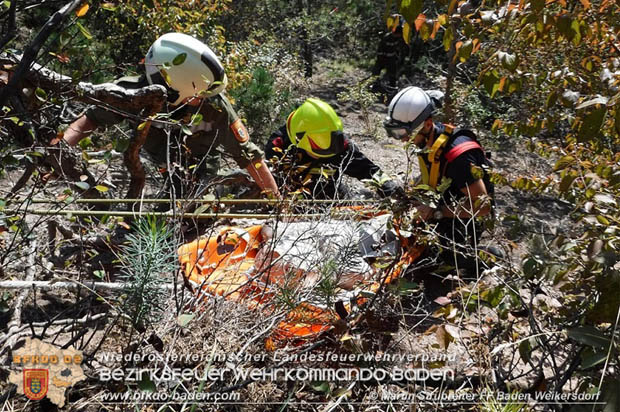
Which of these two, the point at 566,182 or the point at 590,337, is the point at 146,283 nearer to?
the point at 590,337

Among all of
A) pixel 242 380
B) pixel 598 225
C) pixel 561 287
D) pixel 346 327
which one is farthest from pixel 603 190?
pixel 242 380

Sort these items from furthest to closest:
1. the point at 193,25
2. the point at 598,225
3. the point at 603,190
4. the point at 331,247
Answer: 1. the point at 193,25
2. the point at 331,247
3. the point at 603,190
4. the point at 598,225

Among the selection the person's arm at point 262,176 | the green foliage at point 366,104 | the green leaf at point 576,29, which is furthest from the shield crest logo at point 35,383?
the green foliage at point 366,104

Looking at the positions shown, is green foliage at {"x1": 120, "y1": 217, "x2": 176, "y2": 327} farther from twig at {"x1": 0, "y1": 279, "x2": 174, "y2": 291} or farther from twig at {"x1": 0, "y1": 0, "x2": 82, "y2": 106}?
twig at {"x1": 0, "y1": 0, "x2": 82, "y2": 106}

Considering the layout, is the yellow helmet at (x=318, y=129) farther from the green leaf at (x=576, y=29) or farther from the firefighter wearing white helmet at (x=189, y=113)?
the green leaf at (x=576, y=29)

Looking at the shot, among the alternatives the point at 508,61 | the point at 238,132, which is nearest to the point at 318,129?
the point at 238,132

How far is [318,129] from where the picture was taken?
161 inches

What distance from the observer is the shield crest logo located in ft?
4.96

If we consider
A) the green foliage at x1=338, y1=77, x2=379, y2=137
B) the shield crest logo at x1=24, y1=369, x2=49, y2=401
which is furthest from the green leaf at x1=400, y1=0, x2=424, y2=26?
the green foliage at x1=338, y1=77, x2=379, y2=137

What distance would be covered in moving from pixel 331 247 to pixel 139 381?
3.39 feet

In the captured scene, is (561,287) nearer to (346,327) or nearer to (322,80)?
(346,327)

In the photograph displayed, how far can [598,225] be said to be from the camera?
5.44 feet

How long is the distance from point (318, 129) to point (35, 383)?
2956 millimetres

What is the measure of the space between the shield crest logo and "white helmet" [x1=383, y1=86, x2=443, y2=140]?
2.75 metres
